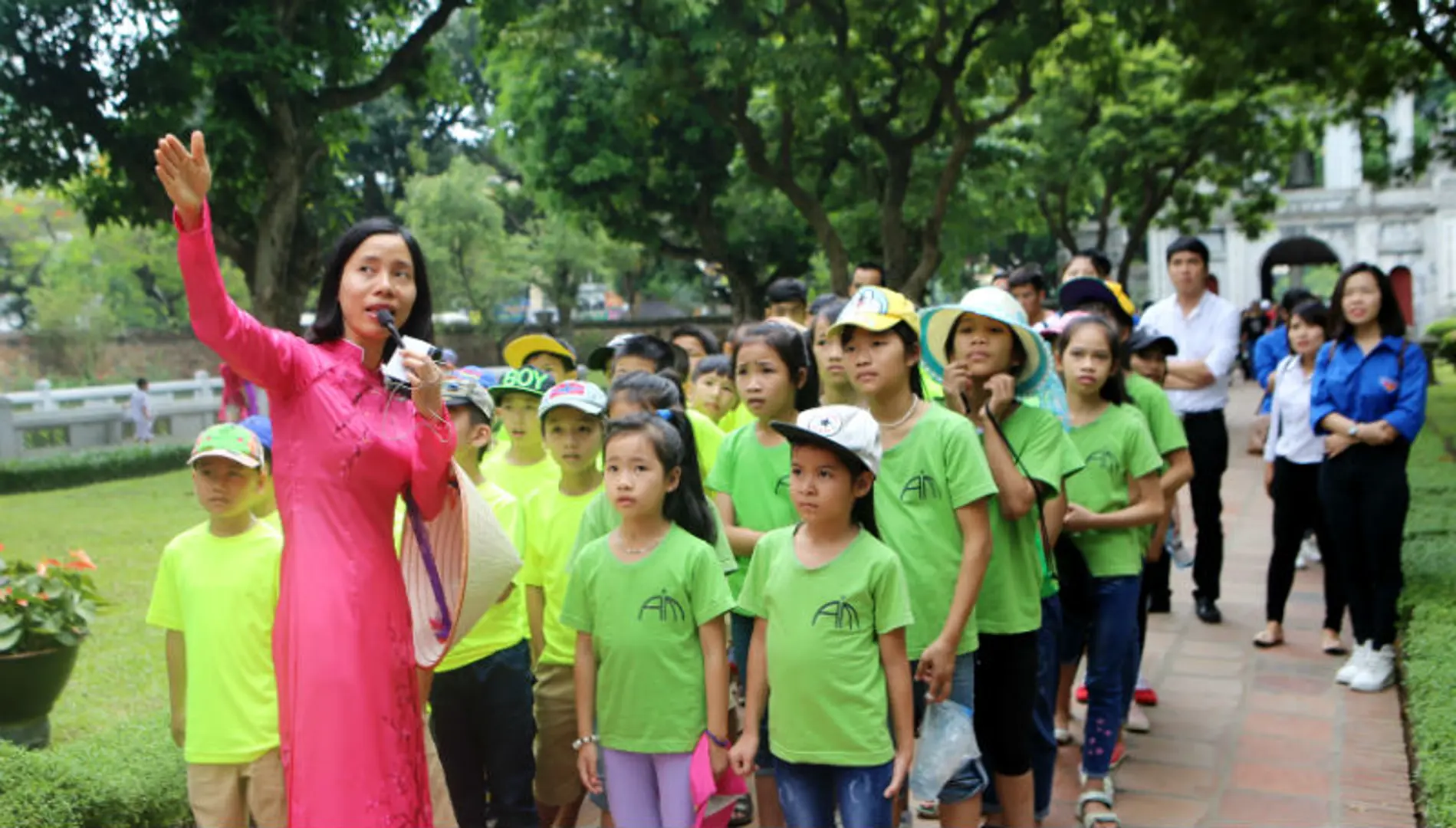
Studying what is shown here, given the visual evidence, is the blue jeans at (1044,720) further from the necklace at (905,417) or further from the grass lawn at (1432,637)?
the grass lawn at (1432,637)

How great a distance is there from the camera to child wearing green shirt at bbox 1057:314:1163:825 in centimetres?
419

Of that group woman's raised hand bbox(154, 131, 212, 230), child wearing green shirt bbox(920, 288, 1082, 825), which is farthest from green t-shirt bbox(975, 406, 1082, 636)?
woman's raised hand bbox(154, 131, 212, 230)

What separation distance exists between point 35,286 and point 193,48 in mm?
26435

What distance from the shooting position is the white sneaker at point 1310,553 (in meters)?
8.16

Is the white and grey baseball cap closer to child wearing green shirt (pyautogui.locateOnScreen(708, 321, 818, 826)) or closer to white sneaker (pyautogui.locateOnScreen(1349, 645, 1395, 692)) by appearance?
child wearing green shirt (pyautogui.locateOnScreen(708, 321, 818, 826))

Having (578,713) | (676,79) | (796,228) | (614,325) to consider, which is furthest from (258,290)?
(614,325)

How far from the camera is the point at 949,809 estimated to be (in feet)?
11.1

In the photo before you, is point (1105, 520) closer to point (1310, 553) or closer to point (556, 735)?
point (556, 735)

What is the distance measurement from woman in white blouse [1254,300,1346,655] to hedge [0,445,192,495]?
1418 centimetres

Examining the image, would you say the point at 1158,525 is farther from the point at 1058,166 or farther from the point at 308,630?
the point at 1058,166

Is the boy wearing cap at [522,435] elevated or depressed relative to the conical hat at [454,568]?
elevated

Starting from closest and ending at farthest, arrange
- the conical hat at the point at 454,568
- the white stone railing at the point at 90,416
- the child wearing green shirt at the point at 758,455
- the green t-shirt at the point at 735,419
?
the conical hat at the point at 454,568 → the child wearing green shirt at the point at 758,455 → the green t-shirt at the point at 735,419 → the white stone railing at the point at 90,416

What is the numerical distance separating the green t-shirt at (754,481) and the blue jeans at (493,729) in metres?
0.84

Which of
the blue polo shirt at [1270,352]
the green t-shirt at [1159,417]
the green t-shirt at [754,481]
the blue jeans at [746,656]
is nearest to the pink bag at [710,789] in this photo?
the blue jeans at [746,656]
